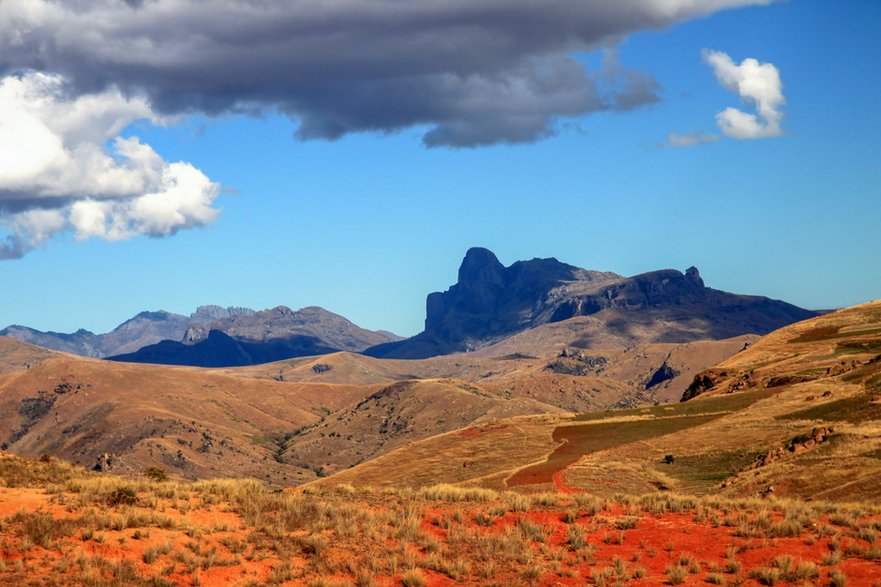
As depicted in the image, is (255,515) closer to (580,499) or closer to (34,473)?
(34,473)

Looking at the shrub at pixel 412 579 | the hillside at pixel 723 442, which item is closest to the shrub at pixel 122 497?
the shrub at pixel 412 579

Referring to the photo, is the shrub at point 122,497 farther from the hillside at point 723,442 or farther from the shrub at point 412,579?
the hillside at point 723,442

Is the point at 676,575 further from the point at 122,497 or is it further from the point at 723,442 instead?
the point at 723,442

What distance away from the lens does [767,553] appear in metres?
25.9

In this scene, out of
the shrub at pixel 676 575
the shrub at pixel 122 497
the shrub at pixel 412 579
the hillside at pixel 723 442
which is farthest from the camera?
the hillside at pixel 723 442

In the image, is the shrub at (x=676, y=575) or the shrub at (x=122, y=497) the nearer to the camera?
the shrub at (x=676, y=575)

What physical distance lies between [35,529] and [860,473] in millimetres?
33657

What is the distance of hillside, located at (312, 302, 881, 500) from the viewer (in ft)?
149

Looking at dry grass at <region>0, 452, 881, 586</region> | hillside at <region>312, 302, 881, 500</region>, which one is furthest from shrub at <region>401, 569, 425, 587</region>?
hillside at <region>312, 302, 881, 500</region>

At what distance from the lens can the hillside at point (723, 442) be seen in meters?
45.5

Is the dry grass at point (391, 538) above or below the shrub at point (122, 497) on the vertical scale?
below

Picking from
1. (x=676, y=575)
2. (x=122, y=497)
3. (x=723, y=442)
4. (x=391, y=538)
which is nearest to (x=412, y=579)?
(x=391, y=538)

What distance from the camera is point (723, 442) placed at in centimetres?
6062

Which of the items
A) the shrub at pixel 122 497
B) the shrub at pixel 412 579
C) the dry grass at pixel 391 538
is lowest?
the shrub at pixel 412 579
